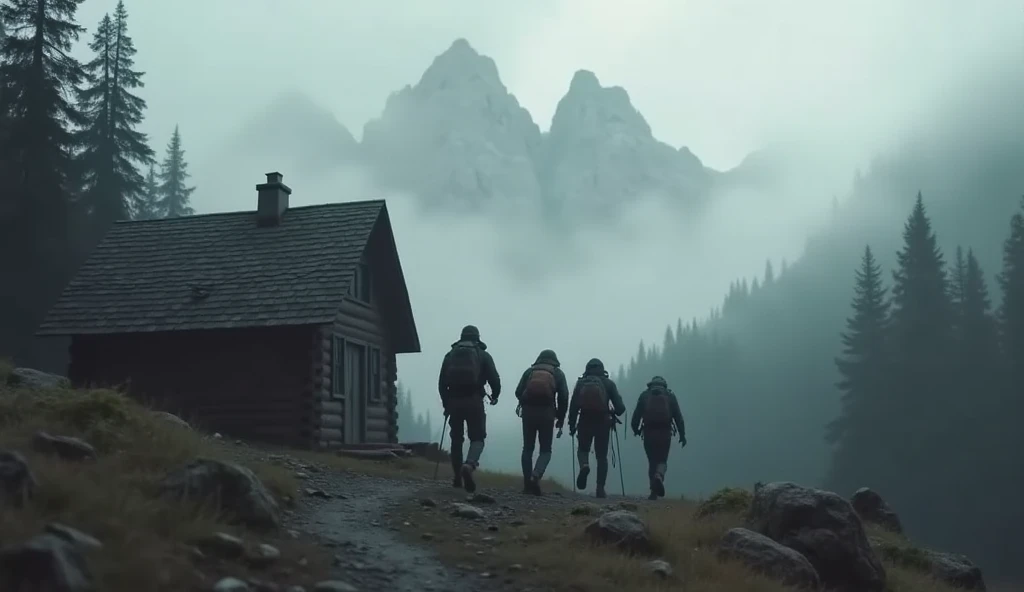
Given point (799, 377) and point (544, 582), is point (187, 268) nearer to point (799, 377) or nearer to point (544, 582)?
point (544, 582)

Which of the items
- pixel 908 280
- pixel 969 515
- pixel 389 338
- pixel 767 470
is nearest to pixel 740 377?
pixel 767 470

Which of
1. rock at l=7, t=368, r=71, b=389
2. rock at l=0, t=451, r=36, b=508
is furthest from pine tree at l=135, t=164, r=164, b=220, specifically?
rock at l=0, t=451, r=36, b=508

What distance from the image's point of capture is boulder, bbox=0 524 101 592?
485cm

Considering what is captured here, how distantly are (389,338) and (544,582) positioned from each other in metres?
18.9

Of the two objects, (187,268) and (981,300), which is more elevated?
(981,300)

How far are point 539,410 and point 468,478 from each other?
2144 millimetres

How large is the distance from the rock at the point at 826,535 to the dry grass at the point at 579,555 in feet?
1.95

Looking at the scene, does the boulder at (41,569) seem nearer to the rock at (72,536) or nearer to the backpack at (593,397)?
the rock at (72,536)

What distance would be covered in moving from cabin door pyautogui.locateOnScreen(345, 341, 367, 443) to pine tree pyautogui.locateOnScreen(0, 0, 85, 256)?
61.6ft

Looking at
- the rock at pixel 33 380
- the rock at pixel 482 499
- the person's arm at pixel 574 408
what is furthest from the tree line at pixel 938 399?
the rock at pixel 33 380

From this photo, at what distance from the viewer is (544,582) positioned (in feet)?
24.5

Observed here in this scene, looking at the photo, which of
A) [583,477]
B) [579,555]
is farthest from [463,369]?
[579,555]

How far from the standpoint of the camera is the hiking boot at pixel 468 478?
12336 millimetres

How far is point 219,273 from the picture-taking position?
73.4 ft
